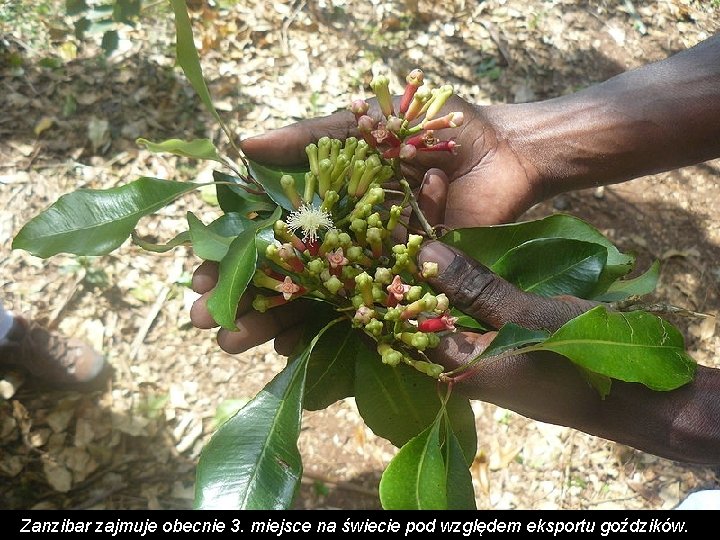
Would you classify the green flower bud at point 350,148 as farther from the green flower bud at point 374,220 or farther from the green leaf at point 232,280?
the green leaf at point 232,280

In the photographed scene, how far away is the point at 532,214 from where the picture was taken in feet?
9.45

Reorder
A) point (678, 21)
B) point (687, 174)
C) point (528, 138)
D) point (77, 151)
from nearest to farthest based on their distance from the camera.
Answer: point (528, 138), point (77, 151), point (687, 174), point (678, 21)

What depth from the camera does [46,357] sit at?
228cm

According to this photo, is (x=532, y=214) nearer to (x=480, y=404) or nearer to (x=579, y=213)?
(x=579, y=213)

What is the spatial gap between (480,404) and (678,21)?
2.62 m

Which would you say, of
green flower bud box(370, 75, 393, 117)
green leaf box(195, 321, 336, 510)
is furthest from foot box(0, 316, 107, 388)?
green flower bud box(370, 75, 393, 117)

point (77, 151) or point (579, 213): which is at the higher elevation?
point (77, 151)

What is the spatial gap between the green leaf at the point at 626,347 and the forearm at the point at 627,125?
35.1 inches

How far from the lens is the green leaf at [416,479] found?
111 centimetres

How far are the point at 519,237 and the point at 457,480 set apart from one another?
1.73ft

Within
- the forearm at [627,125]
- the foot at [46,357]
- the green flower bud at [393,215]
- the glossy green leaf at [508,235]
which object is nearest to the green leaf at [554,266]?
the glossy green leaf at [508,235]

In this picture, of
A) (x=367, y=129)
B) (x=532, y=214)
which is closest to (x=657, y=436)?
(x=367, y=129)

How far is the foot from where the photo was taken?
2.27 m

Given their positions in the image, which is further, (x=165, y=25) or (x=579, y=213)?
(x=165, y=25)
